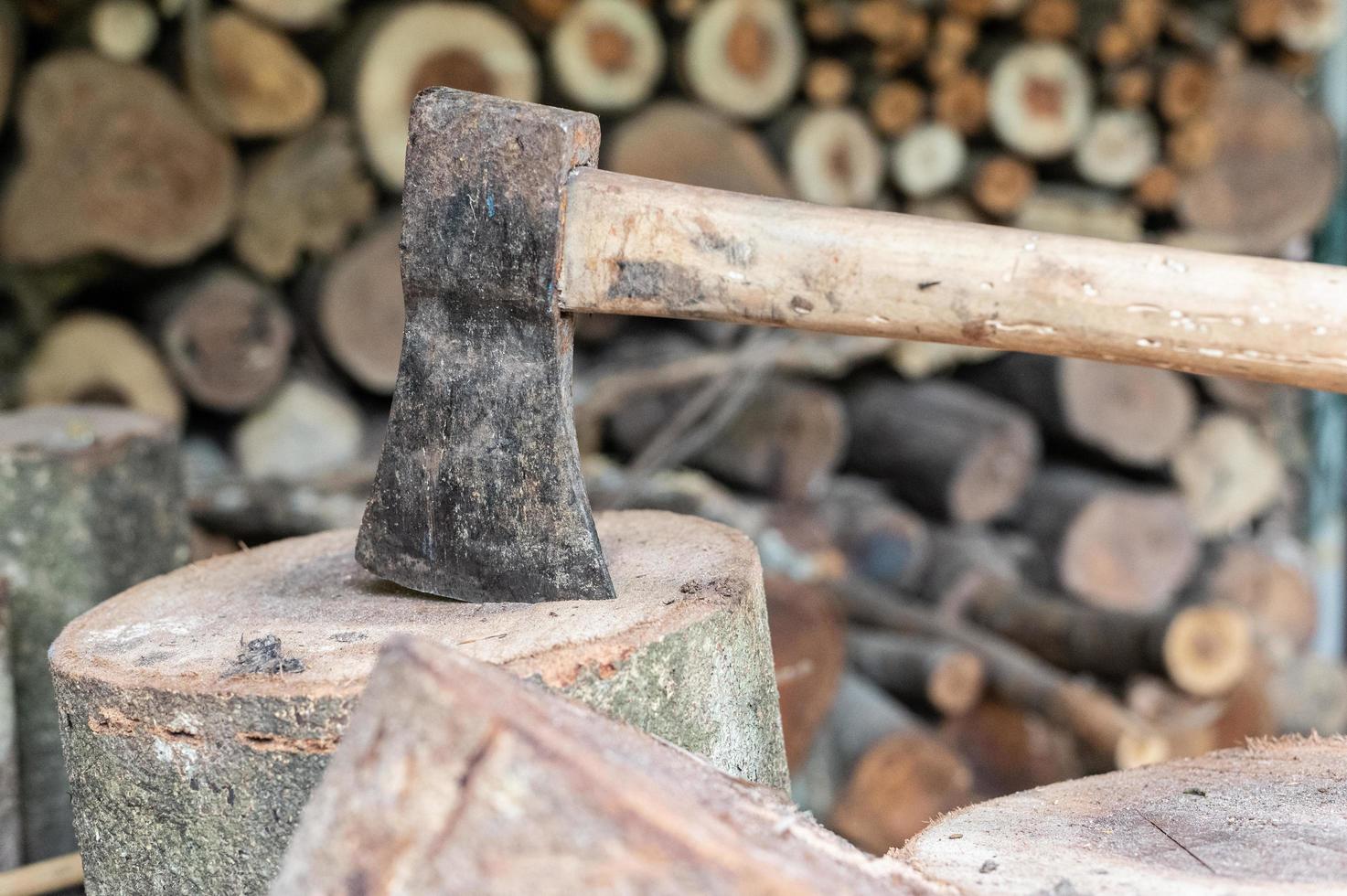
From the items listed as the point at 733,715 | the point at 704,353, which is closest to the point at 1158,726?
the point at 704,353

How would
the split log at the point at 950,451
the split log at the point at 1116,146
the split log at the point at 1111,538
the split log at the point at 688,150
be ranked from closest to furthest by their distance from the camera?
the split log at the point at 688,150, the split log at the point at 950,451, the split log at the point at 1111,538, the split log at the point at 1116,146

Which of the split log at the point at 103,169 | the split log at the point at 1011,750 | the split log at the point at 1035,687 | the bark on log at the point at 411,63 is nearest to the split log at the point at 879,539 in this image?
the split log at the point at 1035,687

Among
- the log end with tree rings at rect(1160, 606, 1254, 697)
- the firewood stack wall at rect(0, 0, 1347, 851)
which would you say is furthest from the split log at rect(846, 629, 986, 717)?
the log end with tree rings at rect(1160, 606, 1254, 697)

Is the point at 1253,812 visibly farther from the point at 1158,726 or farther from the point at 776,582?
the point at 1158,726

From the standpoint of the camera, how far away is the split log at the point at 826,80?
3.89 meters

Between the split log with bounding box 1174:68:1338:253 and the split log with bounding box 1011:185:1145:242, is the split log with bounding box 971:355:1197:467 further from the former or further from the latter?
the split log with bounding box 1174:68:1338:253

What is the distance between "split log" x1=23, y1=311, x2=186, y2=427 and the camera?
10.2 feet

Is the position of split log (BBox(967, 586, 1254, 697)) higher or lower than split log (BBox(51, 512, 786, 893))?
lower

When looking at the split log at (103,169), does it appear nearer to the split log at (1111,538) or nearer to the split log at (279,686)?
the split log at (279,686)

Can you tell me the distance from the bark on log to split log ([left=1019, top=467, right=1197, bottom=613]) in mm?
2021

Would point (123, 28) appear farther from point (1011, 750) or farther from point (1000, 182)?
point (1011, 750)

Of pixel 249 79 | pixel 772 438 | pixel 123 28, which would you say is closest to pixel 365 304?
pixel 249 79

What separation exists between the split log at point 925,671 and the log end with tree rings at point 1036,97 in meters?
1.73

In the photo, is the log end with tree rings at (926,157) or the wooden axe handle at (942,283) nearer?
the wooden axe handle at (942,283)
